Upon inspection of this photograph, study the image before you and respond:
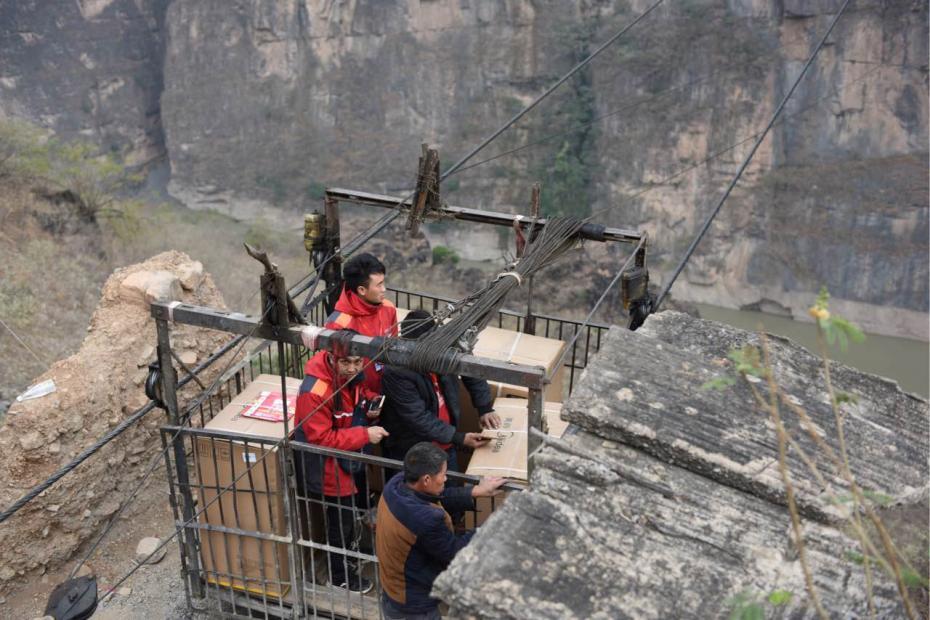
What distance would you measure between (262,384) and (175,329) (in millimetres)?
2099

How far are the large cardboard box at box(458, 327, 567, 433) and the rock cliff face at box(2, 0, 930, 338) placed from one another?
85.8 ft

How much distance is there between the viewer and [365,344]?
3.48 metres

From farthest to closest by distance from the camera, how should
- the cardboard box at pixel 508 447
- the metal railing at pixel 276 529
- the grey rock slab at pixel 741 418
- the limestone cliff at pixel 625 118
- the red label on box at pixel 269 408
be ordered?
the limestone cliff at pixel 625 118 < the red label on box at pixel 269 408 < the metal railing at pixel 276 529 < the cardboard box at pixel 508 447 < the grey rock slab at pixel 741 418

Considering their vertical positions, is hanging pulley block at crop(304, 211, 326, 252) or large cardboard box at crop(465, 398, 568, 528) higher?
hanging pulley block at crop(304, 211, 326, 252)

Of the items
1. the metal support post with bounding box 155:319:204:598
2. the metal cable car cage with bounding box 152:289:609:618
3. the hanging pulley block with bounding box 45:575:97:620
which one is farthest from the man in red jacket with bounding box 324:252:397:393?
the hanging pulley block with bounding box 45:575:97:620

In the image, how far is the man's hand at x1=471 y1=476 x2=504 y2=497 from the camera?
3.54m

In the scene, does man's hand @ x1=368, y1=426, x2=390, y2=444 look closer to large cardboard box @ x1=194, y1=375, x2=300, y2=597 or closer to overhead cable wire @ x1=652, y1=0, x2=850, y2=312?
large cardboard box @ x1=194, y1=375, x2=300, y2=597

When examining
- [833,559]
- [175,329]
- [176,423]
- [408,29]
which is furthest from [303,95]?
[833,559]

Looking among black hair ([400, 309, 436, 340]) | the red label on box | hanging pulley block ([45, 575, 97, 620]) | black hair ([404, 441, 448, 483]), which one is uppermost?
black hair ([400, 309, 436, 340])

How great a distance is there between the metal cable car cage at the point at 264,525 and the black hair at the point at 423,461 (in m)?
0.71

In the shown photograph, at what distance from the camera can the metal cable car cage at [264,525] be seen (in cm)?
414

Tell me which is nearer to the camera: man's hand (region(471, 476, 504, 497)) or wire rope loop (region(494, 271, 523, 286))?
man's hand (region(471, 476, 504, 497))

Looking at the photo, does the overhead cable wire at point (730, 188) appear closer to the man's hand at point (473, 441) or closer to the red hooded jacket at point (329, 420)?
the man's hand at point (473, 441)

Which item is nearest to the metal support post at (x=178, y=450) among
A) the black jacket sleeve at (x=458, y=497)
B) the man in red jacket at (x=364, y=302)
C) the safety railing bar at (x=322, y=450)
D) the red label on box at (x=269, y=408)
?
the safety railing bar at (x=322, y=450)
